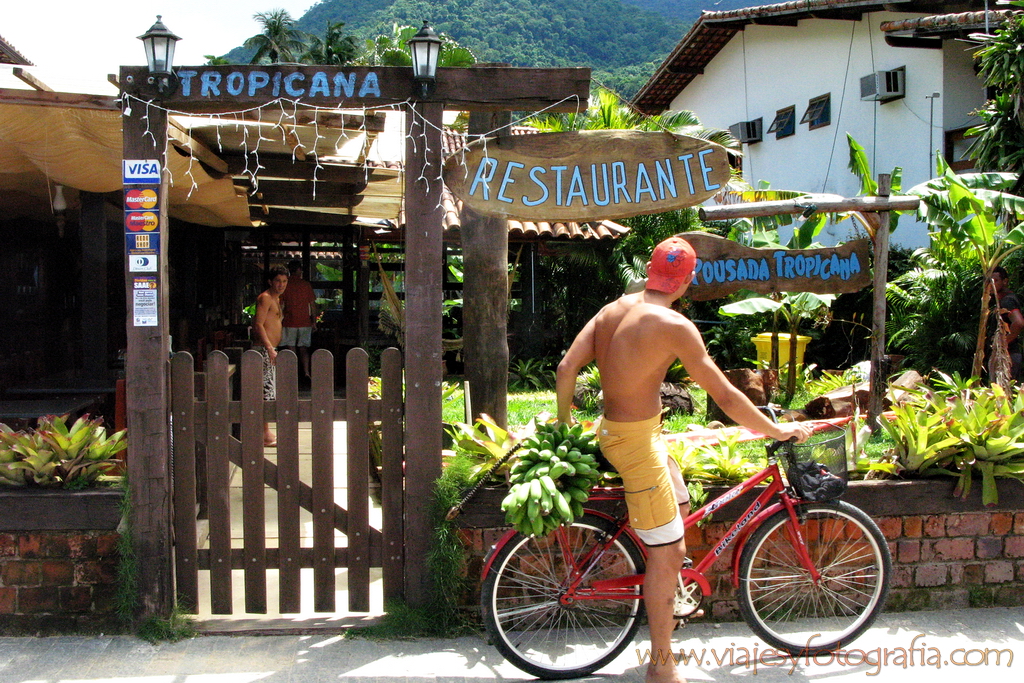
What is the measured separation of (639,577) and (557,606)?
396 millimetres

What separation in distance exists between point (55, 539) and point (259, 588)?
3.25 ft

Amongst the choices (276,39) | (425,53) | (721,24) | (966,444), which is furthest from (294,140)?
(276,39)

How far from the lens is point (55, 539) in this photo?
402 centimetres

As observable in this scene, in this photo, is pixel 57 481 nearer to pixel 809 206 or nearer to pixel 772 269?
pixel 772 269

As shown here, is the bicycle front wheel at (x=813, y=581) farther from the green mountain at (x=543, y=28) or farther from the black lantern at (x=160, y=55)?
the green mountain at (x=543, y=28)

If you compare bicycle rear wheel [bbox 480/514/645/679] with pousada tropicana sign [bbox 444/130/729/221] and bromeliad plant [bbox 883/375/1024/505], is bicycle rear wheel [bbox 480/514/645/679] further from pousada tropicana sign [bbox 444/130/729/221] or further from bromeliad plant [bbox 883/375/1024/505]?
bromeliad plant [bbox 883/375/1024/505]

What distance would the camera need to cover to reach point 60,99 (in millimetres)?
4359

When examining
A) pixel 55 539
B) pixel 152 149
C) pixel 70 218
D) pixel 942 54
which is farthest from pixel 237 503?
pixel 942 54

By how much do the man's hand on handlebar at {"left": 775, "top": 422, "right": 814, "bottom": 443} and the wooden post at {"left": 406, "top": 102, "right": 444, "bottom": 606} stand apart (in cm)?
160

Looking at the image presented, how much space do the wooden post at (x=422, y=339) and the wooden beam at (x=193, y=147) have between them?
159 cm

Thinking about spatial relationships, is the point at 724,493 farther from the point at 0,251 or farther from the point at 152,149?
the point at 0,251

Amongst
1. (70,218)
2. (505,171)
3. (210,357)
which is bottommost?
(210,357)

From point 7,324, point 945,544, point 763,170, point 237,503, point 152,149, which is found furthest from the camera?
point 763,170

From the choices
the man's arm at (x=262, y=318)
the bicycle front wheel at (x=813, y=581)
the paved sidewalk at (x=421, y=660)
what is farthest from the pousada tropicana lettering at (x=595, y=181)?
the man's arm at (x=262, y=318)
